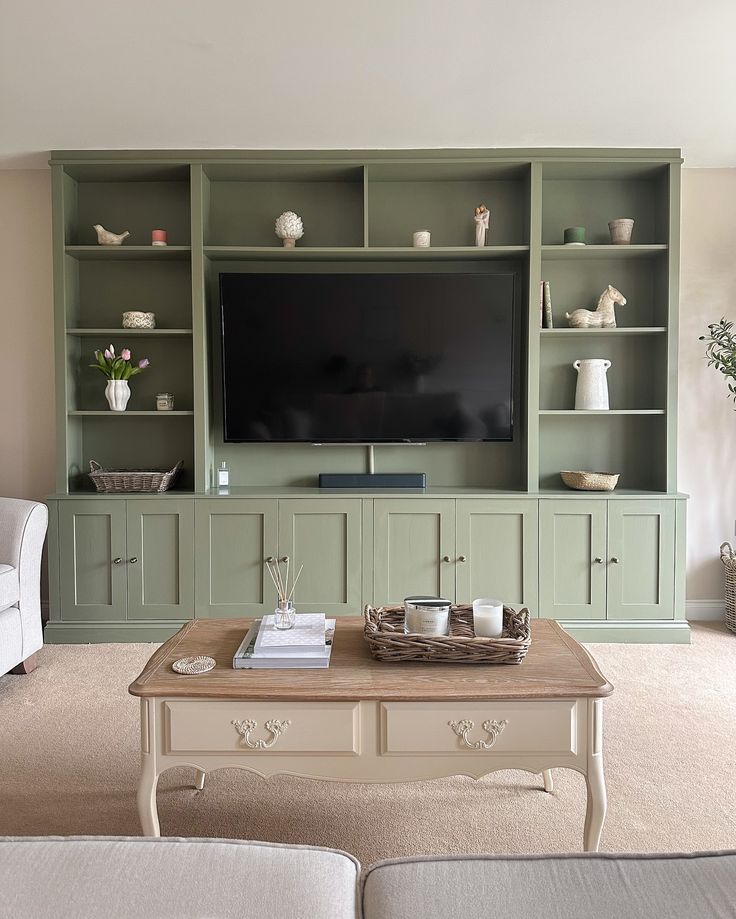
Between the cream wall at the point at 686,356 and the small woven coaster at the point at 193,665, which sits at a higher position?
the cream wall at the point at 686,356

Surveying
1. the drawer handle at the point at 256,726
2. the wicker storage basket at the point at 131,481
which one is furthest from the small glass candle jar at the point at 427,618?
the wicker storage basket at the point at 131,481

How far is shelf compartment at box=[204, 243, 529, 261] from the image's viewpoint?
11.9ft

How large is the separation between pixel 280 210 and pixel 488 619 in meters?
2.80

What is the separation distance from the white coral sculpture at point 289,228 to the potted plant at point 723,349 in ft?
7.22

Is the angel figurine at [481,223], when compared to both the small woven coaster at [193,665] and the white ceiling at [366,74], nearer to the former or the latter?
the white ceiling at [366,74]

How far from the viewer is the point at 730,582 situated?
12.7ft

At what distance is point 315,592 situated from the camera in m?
3.59

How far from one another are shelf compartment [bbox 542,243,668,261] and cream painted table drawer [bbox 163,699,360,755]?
2.80 meters

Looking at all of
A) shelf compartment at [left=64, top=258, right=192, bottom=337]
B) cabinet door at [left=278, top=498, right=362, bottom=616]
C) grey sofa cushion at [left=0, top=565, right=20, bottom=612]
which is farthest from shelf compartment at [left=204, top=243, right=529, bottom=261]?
grey sofa cushion at [left=0, top=565, right=20, bottom=612]

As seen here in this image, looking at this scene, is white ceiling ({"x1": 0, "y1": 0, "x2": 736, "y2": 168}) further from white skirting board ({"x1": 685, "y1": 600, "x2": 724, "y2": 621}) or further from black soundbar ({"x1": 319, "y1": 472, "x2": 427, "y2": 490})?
white skirting board ({"x1": 685, "y1": 600, "x2": 724, "y2": 621})

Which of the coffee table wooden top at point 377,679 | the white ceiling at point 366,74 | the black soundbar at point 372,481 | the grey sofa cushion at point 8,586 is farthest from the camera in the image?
the black soundbar at point 372,481

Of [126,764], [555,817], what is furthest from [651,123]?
[126,764]

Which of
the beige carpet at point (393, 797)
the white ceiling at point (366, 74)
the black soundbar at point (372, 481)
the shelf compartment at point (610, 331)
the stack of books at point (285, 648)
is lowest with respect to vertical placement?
the beige carpet at point (393, 797)

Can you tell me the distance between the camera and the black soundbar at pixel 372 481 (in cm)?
379
